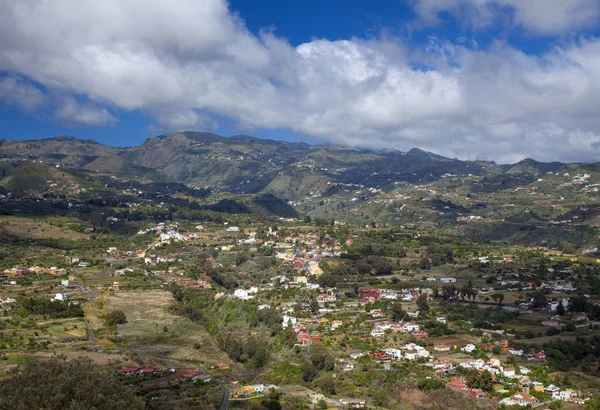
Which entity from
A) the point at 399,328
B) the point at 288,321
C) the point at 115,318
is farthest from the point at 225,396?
the point at 399,328

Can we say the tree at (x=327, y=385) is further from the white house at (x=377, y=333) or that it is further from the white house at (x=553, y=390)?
the white house at (x=553, y=390)

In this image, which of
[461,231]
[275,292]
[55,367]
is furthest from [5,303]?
[461,231]

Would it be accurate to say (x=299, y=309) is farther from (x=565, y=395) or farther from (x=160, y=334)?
(x=565, y=395)

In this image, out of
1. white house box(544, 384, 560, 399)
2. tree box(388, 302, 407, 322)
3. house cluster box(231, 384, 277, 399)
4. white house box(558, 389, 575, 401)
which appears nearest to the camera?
white house box(558, 389, 575, 401)

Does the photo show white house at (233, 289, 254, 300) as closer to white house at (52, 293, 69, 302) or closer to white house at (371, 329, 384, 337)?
white house at (52, 293, 69, 302)

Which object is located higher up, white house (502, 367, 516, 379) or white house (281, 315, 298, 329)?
white house (281, 315, 298, 329)

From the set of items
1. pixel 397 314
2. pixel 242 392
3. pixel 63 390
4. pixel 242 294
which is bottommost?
pixel 242 392

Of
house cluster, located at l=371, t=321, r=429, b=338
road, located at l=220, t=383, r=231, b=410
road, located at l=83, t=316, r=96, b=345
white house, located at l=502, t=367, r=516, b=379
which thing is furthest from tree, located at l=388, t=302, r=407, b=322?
road, located at l=83, t=316, r=96, b=345
